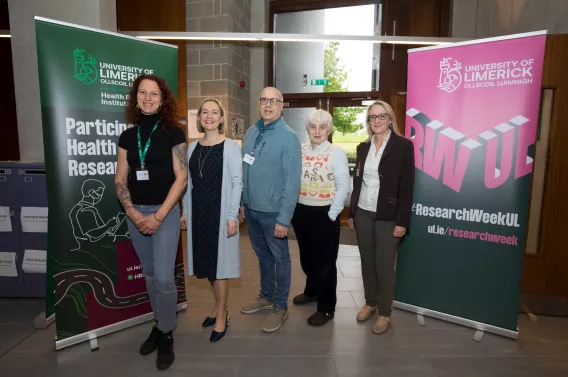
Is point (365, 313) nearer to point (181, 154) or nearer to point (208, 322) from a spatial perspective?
point (208, 322)

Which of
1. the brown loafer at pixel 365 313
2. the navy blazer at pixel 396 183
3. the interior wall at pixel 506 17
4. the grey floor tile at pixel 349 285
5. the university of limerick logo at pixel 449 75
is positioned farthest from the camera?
the grey floor tile at pixel 349 285

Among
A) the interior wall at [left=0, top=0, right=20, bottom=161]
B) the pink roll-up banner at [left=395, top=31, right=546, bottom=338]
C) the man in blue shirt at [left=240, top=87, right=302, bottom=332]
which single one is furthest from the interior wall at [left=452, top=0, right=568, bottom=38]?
the interior wall at [left=0, top=0, right=20, bottom=161]

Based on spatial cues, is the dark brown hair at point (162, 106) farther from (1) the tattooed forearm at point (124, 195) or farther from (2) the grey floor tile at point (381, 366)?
(2) the grey floor tile at point (381, 366)

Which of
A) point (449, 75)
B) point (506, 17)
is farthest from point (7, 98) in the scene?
point (506, 17)

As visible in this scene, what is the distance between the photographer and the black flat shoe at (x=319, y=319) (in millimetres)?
2566

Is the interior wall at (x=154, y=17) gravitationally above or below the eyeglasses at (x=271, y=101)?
above

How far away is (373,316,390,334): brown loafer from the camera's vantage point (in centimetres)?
248

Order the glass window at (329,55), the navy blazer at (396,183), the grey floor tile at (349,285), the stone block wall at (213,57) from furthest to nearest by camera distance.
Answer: the glass window at (329,55) < the stone block wall at (213,57) < the grey floor tile at (349,285) < the navy blazer at (396,183)

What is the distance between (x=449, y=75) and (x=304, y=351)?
6.97 feet

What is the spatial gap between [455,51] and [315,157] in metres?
1.21

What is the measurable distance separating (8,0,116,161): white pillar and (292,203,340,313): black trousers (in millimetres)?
2393

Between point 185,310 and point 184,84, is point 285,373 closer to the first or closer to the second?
point 185,310

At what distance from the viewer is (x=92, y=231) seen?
2.26 m

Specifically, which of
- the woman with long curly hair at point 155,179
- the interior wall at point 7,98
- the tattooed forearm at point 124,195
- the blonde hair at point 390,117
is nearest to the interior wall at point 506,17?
the blonde hair at point 390,117
